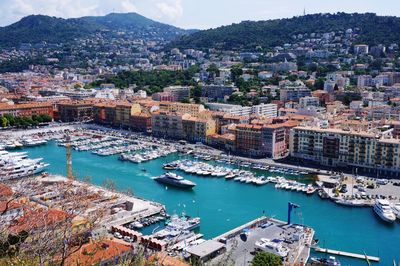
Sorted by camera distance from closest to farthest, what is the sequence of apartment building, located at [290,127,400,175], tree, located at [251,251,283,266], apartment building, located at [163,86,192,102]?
tree, located at [251,251,283,266] → apartment building, located at [290,127,400,175] → apartment building, located at [163,86,192,102]

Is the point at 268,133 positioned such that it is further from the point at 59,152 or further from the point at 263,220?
the point at 59,152

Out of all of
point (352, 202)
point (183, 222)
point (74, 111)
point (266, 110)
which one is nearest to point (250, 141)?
point (352, 202)

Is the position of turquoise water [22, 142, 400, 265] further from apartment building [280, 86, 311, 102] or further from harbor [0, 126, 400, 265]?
apartment building [280, 86, 311, 102]

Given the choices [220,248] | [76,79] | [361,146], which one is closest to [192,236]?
[220,248]

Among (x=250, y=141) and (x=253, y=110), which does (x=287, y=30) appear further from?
(x=250, y=141)

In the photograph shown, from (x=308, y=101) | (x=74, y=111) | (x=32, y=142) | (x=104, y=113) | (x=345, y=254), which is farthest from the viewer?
(x=74, y=111)

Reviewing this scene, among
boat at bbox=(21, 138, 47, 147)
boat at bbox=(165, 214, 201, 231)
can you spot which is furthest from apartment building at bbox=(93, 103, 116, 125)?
boat at bbox=(165, 214, 201, 231)

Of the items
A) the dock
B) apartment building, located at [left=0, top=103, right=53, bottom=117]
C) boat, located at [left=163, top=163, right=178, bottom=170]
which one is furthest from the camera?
apartment building, located at [left=0, top=103, right=53, bottom=117]
